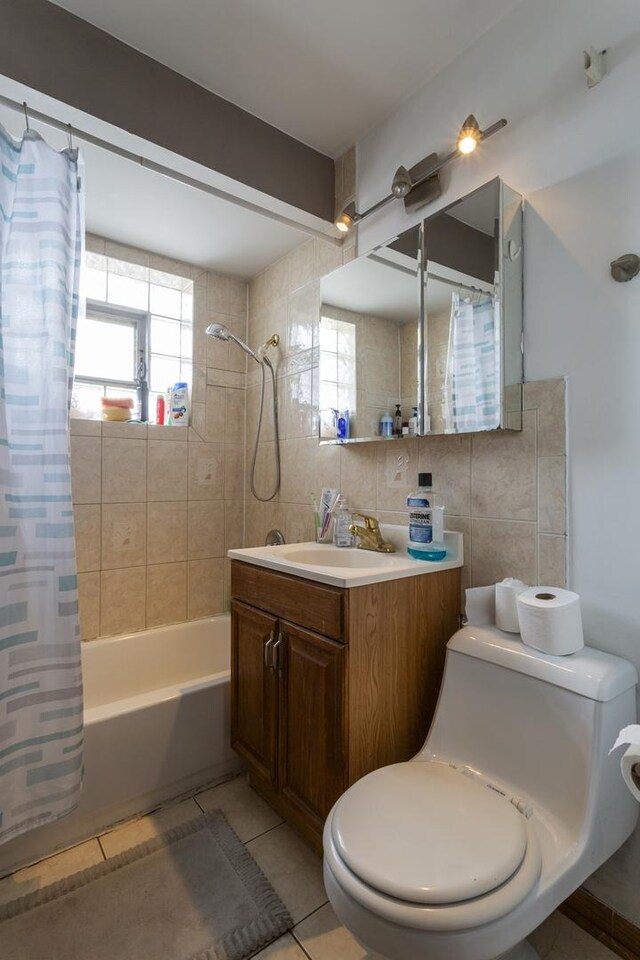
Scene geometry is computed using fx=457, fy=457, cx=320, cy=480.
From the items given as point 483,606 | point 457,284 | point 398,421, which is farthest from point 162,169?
point 483,606

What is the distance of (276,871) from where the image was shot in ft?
4.42

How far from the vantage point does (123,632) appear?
7.23 feet

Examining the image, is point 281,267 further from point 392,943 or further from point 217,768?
point 392,943

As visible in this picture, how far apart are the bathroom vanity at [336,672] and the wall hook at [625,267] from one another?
88 centimetres

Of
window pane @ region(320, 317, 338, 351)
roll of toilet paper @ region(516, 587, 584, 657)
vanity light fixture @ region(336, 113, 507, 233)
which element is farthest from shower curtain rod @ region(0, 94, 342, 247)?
roll of toilet paper @ region(516, 587, 584, 657)

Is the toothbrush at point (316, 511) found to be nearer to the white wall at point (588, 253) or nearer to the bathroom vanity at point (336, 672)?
the bathroom vanity at point (336, 672)

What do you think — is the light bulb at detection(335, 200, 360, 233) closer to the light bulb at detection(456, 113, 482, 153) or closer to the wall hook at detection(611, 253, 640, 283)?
the light bulb at detection(456, 113, 482, 153)

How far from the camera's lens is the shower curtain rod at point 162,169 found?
55.2 inches

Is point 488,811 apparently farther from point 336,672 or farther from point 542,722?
point 336,672

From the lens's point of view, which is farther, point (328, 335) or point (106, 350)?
point (106, 350)

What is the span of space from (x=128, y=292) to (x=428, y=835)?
2.53 m

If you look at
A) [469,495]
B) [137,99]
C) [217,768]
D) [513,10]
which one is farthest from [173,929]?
[513,10]

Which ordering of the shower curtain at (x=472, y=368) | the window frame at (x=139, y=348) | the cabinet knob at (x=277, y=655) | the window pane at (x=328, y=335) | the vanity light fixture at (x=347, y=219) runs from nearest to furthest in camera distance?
1. the shower curtain at (x=472, y=368)
2. the cabinet knob at (x=277, y=655)
3. the vanity light fixture at (x=347, y=219)
4. the window pane at (x=328, y=335)
5. the window frame at (x=139, y=348)

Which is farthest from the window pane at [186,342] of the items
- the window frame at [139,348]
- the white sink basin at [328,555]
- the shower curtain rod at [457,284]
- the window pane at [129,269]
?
the shower curtain rod at [457,284]
